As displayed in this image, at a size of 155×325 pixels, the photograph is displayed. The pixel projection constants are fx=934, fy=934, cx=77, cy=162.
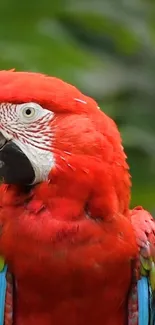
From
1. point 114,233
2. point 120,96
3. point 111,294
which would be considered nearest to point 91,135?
point 114,233

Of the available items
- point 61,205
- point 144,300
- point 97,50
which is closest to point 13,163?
point 61,205

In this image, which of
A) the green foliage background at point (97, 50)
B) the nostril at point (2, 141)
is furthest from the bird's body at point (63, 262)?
the green foliage background at point (97, 50)

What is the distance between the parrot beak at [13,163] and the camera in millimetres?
1560

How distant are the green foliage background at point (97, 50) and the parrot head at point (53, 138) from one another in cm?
33

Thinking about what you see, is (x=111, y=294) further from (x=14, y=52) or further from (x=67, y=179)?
(x=14, y=52)

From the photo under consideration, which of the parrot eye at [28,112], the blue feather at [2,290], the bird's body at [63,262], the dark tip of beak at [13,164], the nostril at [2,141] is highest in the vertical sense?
the parrot eye at [28,112]

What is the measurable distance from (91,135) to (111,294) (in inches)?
11.6

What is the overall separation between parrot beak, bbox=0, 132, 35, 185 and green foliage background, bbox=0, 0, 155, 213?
379 millimetres

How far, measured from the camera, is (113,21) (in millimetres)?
2086

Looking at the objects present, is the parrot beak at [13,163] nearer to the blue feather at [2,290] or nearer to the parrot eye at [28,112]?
the parrot eye at [28,112]

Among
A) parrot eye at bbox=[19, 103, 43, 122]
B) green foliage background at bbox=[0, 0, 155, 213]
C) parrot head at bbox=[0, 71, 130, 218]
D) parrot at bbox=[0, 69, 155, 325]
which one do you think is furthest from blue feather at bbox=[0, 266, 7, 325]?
green foliage background at bbox=[0, 0, 155, 213]

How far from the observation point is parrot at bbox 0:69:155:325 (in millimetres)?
1562

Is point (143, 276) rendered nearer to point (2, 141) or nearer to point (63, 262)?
point (63, 262)

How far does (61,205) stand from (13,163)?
11 cm
